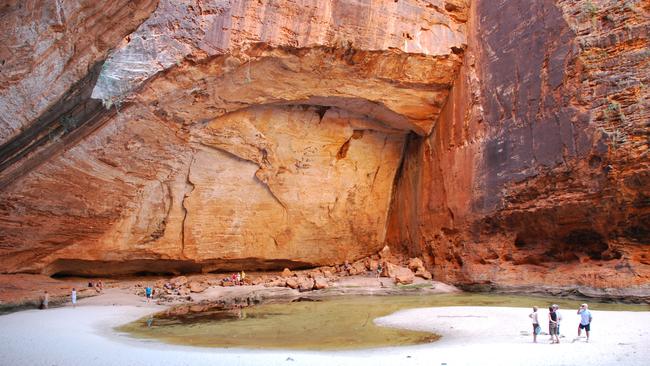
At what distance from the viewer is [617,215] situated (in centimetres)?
1099

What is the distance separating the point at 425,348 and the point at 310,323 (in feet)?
11.5

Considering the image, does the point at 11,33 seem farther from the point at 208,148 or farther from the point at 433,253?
the point at 433,253

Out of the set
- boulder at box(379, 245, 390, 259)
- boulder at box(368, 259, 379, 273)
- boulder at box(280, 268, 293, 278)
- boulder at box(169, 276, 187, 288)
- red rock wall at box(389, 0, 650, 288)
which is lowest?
boulder at box(169, 276, 187, 288)

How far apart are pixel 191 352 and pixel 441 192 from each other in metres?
10.2

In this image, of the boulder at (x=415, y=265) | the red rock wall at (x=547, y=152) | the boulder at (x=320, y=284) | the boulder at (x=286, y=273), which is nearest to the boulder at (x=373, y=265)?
the boulder at (x=415, y=265)

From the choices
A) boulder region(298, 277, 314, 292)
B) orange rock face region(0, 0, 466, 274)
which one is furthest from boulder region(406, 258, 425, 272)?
boulder region(298, 277, 314, 292)

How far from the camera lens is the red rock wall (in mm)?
10883

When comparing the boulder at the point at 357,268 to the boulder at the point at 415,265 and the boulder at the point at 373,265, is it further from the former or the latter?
the boulder at the point at 415,265

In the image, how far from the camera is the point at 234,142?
16.0m

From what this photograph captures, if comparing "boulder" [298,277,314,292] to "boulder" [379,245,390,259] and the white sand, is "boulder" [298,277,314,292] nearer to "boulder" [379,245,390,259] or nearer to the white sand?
"boulder" [379,245,390,259]

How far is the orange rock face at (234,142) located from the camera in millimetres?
12570

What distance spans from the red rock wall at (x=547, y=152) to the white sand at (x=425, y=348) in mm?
3057

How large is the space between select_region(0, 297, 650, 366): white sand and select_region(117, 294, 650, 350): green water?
0.64m

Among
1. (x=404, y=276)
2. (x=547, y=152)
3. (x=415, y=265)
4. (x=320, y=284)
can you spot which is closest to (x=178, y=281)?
(x=320, y=284)
